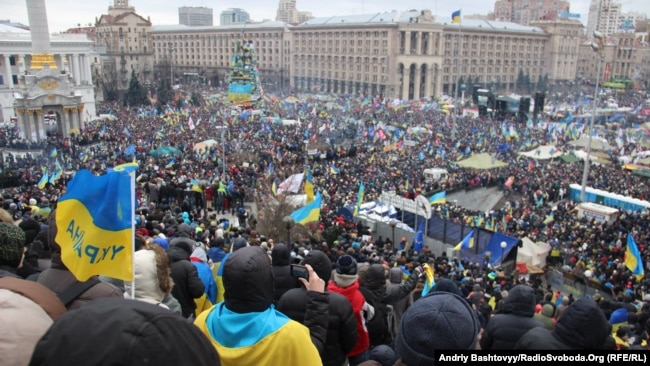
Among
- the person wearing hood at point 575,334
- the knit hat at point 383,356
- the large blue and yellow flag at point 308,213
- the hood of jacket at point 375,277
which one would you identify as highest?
the person wearing hood at point 575,334

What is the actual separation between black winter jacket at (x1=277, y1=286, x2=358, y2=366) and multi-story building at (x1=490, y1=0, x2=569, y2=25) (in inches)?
5781

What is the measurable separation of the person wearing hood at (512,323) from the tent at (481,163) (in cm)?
2228

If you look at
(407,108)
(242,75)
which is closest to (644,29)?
(407,108)

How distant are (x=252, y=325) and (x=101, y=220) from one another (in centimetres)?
196

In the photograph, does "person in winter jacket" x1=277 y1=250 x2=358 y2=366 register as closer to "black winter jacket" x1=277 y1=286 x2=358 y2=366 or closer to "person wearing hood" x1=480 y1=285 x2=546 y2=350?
"black winter jacket" x1=277 y1=286 x2=358 y2=366

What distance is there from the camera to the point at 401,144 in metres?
30.1

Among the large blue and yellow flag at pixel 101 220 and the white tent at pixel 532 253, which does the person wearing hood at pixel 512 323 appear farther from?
the white tent at pixel 532 253

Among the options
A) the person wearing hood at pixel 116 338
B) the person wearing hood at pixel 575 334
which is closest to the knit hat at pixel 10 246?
the person wearing hood at pixel 116 338

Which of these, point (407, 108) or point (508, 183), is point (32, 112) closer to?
point (508, 183)

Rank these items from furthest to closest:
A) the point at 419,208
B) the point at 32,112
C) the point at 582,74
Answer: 1. the point at 582,74
2. the point at 32,112
3. the point at 419,208

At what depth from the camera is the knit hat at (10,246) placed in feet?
10.5

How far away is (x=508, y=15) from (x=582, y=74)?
45138mm

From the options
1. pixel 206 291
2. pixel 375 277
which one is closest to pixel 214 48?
pixel 206 291

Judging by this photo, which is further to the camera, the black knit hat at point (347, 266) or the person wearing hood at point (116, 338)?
the black knit hat at point (347, 266)
